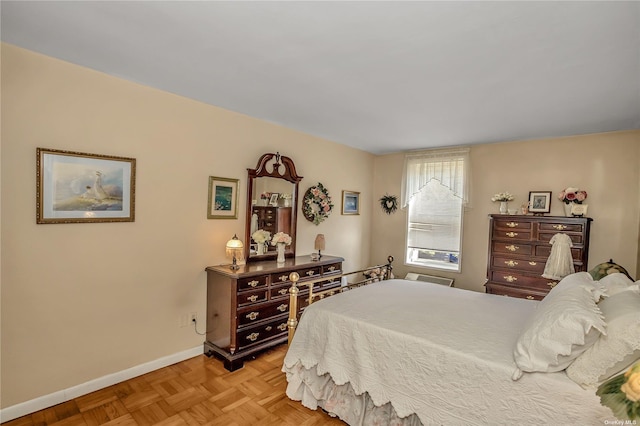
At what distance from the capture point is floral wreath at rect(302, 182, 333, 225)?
438 cm

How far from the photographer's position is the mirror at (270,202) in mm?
3670

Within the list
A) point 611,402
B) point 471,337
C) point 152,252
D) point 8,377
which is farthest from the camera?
point 152,252

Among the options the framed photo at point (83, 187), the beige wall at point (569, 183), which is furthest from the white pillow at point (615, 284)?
the framed photo at point (83, 187)

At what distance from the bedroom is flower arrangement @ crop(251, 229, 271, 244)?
0.60ft

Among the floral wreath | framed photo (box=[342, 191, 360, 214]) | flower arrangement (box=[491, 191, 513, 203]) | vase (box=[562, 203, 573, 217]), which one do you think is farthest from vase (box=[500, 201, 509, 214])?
the floral wreath

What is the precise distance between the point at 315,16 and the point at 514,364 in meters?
2.12

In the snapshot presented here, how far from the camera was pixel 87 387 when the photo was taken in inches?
101

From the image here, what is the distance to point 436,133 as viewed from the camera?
13.3 feet

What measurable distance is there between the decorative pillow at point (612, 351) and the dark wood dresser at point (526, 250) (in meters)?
2.39

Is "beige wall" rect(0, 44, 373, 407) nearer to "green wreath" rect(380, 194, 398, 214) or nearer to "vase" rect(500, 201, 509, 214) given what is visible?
"green wreath" rect(380, 194, 398, 214)

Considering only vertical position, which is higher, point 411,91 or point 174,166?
point 411,91

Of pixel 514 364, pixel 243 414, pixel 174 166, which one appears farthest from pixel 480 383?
pixel 174 166

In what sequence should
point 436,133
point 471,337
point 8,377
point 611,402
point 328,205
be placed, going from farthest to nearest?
point 328,205, point 436,133, point 8,377, point 471,337, point 611,402

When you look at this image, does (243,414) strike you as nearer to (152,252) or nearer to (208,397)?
(208,397)
